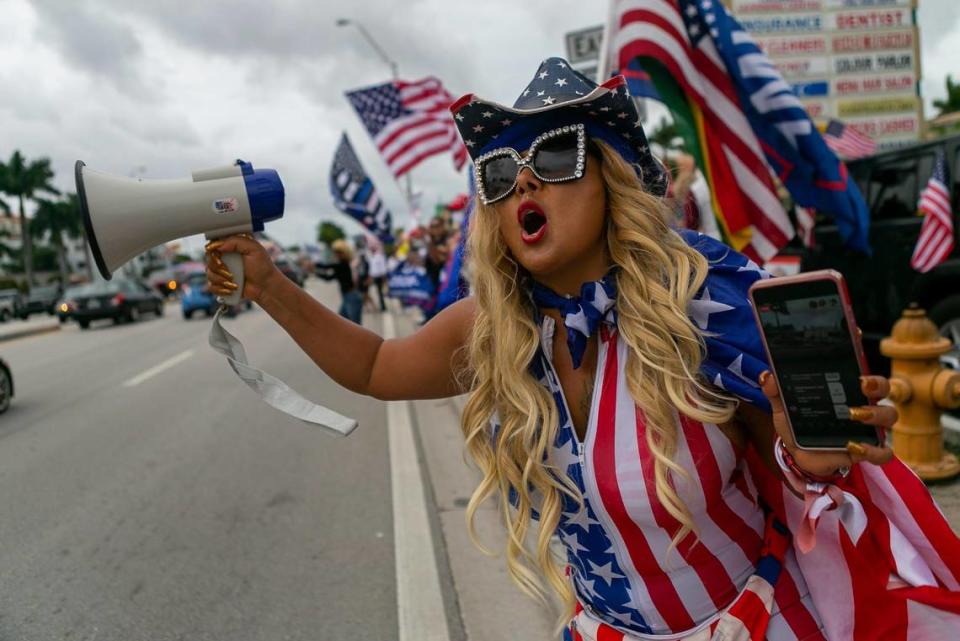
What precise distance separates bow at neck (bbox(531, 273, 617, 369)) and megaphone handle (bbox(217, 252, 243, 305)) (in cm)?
70

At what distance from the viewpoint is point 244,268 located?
5.29 ft

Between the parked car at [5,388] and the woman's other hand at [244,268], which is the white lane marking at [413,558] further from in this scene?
the parked car at [5,388]

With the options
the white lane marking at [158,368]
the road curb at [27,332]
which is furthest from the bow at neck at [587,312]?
the road curb at [27,332]

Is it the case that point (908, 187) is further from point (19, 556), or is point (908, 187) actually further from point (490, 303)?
point (19, 556)

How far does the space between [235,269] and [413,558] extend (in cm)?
260

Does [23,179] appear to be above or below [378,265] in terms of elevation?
above


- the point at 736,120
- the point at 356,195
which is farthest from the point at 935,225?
the point at 356,195

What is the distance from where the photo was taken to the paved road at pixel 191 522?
10.8 feet

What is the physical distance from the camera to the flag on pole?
4551 mm

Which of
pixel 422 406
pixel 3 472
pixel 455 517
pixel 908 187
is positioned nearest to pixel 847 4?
pixel 908 187

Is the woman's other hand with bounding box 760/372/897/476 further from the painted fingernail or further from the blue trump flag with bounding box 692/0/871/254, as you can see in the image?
the blue trump flag with bounding box 692/0/871/254

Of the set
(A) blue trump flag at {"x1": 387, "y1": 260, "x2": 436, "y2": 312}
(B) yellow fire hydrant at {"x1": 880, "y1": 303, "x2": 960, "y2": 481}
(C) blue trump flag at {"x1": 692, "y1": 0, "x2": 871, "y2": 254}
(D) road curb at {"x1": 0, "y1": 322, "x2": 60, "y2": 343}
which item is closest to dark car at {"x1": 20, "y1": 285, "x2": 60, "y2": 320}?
(D) road curb at {"x1": 0, "y1": 322, "x2": 60, "y2": 343}

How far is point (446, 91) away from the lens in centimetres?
1306

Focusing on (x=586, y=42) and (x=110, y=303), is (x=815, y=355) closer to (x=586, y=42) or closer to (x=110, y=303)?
(x=586, y=42)
